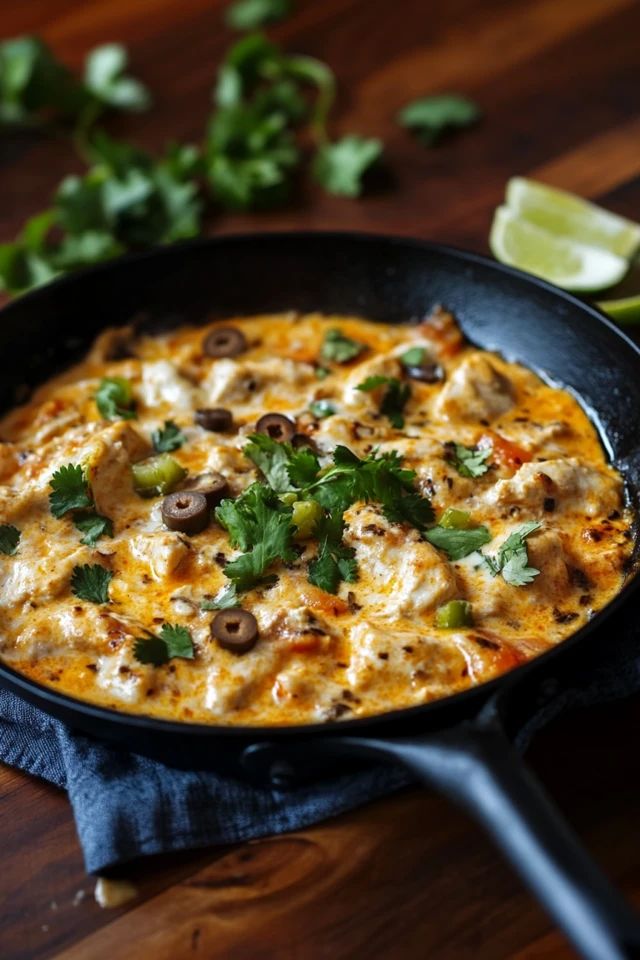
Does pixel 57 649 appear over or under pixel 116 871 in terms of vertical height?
over

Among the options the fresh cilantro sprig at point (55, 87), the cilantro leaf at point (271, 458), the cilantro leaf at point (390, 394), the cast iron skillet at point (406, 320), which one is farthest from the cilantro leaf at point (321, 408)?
the fresh cilantro sprig at point (55, 87)

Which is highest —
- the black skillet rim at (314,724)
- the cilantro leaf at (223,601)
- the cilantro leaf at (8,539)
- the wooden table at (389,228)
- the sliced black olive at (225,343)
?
the black skillet rim at (314,724)

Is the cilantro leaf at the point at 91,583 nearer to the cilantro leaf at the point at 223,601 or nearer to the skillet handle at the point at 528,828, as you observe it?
the cilantro leaf at the point at 223,601

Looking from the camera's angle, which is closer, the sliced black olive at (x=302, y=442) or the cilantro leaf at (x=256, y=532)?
the cilantro leaf at (x=256, y=532)

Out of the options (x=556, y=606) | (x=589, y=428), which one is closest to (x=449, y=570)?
(x=556, y=606)

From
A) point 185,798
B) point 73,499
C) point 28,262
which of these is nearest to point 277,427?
point 73,499

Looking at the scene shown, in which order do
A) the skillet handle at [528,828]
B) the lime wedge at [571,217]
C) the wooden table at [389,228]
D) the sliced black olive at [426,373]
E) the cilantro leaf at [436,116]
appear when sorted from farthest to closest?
the cilantro leaf at [436,116] < the lime wedge at [571,217] < the sliced black olive at [426,373] < the wooden table at [389,228] < the skillet handle at [528,828]

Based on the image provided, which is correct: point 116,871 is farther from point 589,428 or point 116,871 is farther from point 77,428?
point 589,428
